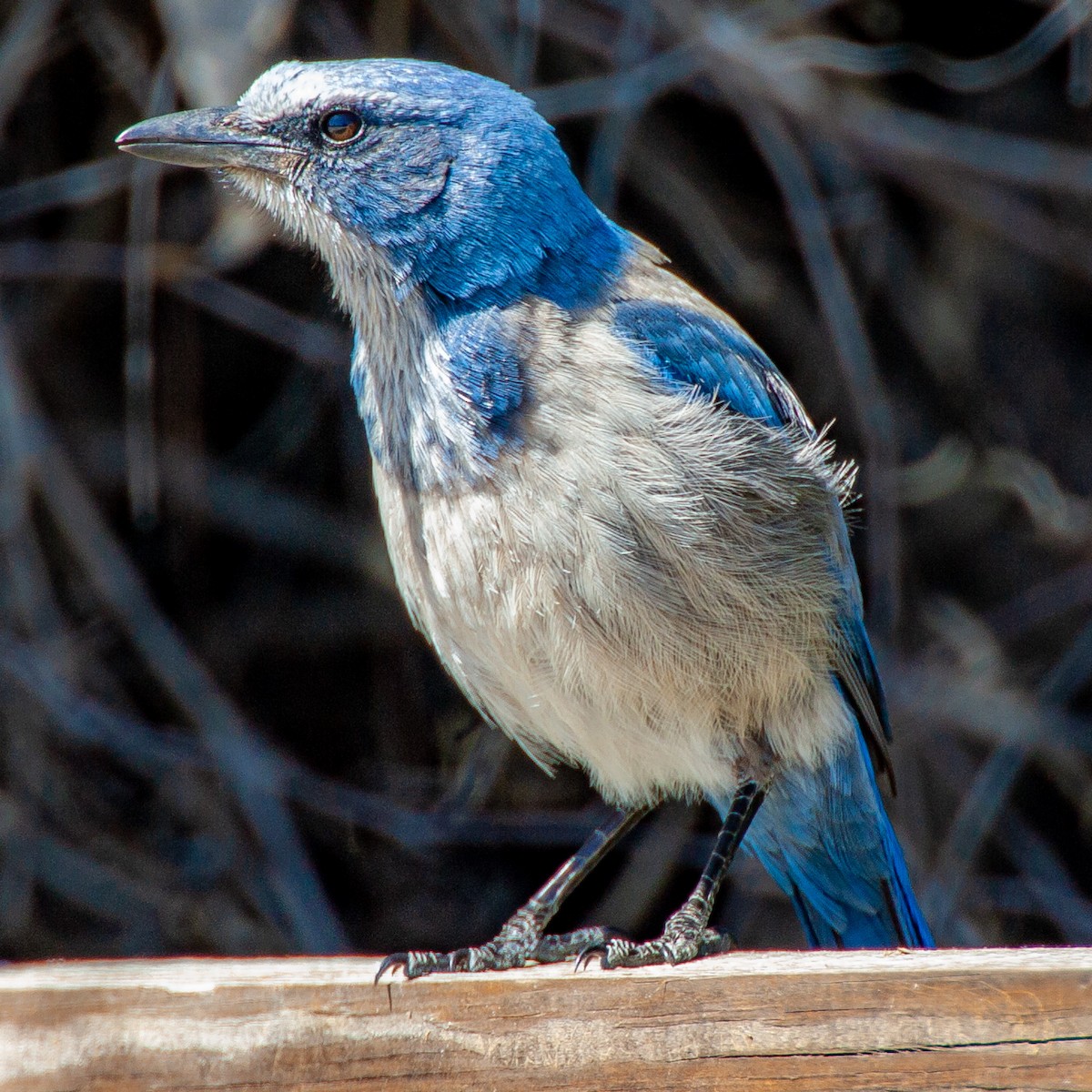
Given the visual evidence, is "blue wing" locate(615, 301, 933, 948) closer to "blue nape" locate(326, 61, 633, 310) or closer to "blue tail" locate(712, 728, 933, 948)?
"blue tail" locate(712, 728, 933, 948)

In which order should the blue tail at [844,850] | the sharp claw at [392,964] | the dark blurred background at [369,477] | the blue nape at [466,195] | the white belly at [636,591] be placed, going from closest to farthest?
the sharp claw at [392,964] < the white belly at [636,591] < the blue nape at [466,195] < the blue tail at [844,850] < the dark blurred background at [369,477]

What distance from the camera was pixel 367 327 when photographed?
102 inches

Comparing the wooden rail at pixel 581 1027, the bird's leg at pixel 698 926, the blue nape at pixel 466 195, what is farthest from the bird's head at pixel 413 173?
the wooden rail at pixel 581 1027

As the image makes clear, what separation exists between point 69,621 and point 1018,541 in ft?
9.35

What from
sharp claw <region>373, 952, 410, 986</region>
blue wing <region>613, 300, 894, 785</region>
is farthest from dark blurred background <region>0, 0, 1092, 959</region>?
sharp claw <region>373, 952, 410, 986</region>

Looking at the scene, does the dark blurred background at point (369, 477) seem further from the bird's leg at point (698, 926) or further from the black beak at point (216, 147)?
the bird's leg at point (698, 926)

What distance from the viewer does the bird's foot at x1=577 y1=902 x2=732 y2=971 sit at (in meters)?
1.97

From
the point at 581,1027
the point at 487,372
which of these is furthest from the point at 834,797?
the point at 581,1027

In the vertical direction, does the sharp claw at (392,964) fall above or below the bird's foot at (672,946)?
above

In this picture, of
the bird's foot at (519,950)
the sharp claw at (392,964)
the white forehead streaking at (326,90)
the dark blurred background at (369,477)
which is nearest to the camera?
the sharp claw at (392,964)

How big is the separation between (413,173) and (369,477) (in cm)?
181

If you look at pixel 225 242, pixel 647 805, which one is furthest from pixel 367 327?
pixel 225 242

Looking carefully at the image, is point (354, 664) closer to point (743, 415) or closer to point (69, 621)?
point (69, 621)

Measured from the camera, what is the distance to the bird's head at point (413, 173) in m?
2.50
